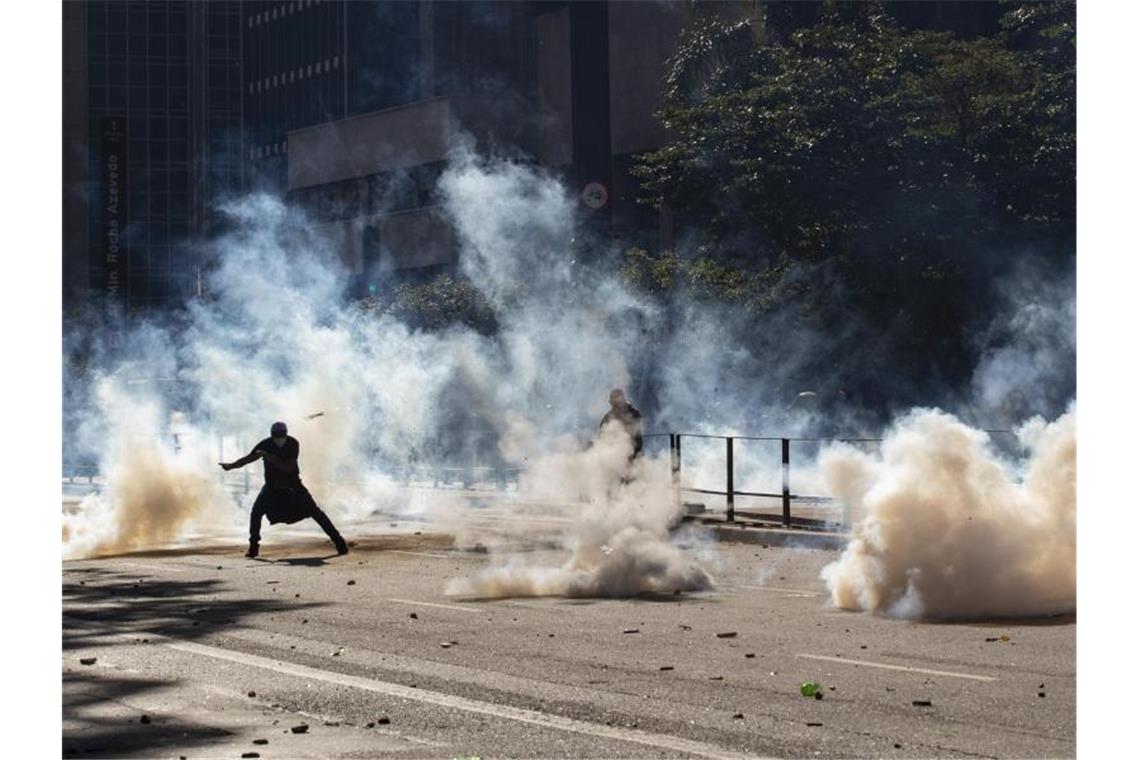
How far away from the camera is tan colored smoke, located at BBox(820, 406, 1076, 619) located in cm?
1418

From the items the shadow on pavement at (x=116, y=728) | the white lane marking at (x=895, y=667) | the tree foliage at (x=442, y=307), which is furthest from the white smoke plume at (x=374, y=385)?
the shadow on pavement at (x=116, y=728)

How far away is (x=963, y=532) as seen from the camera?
1446cm

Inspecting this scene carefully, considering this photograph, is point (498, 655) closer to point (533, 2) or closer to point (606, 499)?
point (606, 499)

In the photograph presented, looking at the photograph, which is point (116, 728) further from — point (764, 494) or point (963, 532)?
point (764, 494)

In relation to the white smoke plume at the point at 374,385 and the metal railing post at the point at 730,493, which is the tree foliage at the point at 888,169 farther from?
the metal railing post at the point at 730,493

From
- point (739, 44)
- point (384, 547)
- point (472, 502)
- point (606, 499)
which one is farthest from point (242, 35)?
point (606, 499)

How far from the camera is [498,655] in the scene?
12.1 metres

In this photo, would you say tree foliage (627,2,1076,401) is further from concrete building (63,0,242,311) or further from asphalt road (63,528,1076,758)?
concrete building (63,0,242,311)

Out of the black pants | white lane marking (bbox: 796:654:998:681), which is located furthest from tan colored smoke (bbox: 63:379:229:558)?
white lane marking (bbox: 796:654:998:681)

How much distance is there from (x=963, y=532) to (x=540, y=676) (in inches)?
179

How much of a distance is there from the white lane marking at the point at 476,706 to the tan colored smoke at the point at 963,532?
4788 mm

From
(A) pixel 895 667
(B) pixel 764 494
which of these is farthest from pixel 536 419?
(A) pixel 895 667

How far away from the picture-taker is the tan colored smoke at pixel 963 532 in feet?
46.5
